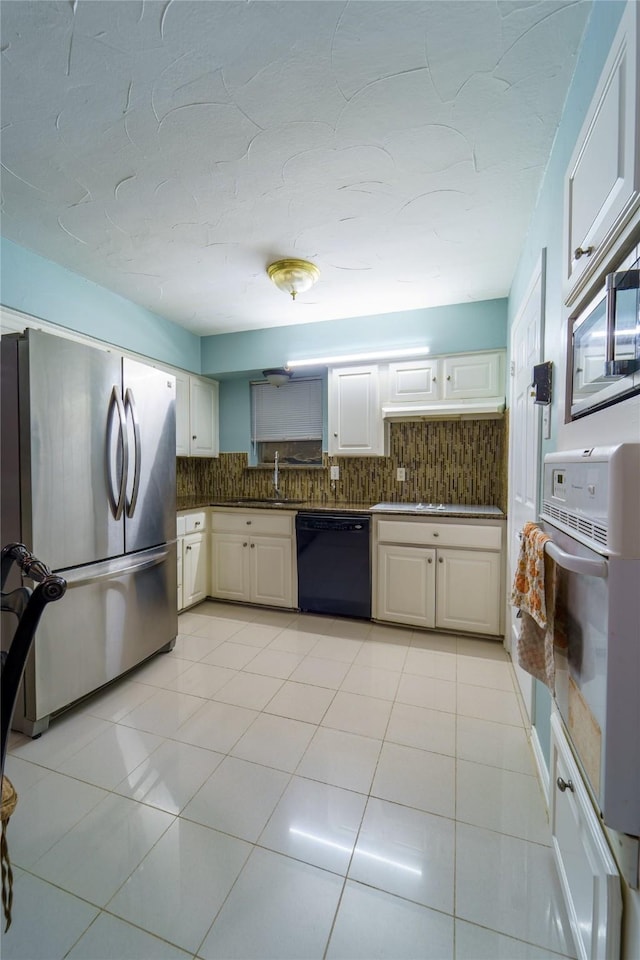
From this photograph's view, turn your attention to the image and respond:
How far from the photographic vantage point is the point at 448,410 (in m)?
3.06

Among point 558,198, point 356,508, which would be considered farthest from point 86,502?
point 558,198

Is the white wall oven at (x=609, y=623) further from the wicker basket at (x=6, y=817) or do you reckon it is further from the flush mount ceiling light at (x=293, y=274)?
the flush mount ceiling light at (x=293, y=274)

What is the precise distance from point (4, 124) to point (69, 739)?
2.56 m

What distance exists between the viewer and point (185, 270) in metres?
2.56

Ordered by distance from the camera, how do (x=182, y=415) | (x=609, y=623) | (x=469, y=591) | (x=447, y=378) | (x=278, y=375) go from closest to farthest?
1. (x=609, y=623)
2. (x=469, y=591)
3. (x=447, y=378)
4. (x=182, y=415)
5. (x=278, y=375)

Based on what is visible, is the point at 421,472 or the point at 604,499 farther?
the point at 421,472

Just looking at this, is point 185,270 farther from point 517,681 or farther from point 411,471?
point 517,681

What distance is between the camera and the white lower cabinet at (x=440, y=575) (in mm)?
2758

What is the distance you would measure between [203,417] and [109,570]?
6.96 feet

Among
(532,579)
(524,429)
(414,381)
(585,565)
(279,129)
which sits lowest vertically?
(532,579)

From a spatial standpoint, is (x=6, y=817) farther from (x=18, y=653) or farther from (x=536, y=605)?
(x=536, y=605)

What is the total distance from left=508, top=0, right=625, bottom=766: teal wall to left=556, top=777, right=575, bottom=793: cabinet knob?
409 millimetres

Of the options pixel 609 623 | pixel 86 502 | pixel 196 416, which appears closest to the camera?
pixel 609 623

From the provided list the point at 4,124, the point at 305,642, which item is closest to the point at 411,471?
the point at 305,642
